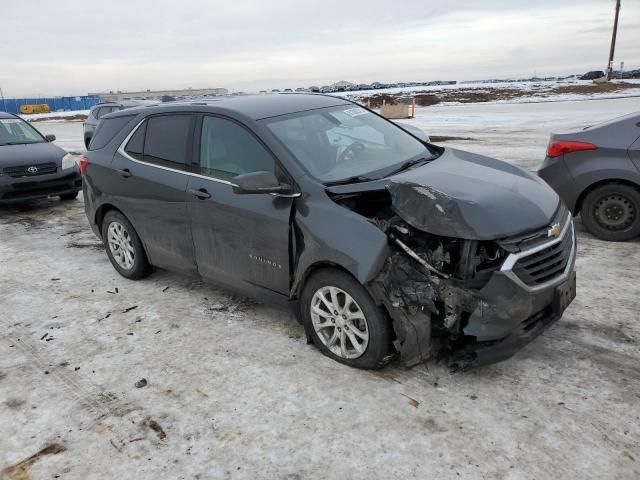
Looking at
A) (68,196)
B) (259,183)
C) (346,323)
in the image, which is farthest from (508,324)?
(68,196)

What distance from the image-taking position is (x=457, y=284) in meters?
3.06

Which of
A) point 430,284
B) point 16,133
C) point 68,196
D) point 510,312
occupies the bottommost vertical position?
point 68,196

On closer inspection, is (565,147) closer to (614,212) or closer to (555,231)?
(614,212)

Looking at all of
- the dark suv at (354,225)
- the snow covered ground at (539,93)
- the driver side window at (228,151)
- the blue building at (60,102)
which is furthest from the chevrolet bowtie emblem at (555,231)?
the blue building at (60,102)

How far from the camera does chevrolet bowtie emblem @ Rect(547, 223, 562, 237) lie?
3.27 meters

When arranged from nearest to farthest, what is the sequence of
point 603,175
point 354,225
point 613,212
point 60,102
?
point 354,225
point 603,175
point 613,212
point 60,102

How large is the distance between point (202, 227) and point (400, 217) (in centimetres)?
178

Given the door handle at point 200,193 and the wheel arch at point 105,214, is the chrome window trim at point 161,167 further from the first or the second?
the wheel arch at point 105,214

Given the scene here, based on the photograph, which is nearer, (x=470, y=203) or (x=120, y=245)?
(x=470, y=203)

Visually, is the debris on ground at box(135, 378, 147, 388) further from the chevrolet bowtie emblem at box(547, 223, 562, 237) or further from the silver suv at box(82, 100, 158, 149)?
the silver suv at box(82, 100, 158, 149)

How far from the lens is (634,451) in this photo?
2.62 m

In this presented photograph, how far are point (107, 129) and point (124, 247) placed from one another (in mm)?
1260

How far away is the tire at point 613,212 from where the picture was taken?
570 centimetres

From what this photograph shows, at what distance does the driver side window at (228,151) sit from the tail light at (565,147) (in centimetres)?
390
